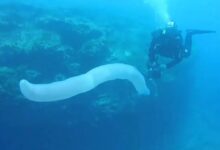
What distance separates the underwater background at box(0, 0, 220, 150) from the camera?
11086mm

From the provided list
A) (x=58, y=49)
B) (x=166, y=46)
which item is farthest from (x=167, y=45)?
(x=58, y=49)

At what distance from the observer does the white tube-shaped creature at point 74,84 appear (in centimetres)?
→ 875

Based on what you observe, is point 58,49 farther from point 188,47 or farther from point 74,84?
point 188,47

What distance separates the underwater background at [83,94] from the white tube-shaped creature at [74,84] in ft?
5.22

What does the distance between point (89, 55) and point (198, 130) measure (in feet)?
27.4

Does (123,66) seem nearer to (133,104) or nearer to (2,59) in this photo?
(133,104)

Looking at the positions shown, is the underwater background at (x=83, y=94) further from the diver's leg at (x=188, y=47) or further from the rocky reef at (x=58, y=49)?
the diver's leg at (x=188, y=47)

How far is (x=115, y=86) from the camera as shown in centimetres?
1162

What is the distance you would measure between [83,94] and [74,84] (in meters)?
2.29

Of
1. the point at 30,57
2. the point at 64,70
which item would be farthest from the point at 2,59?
the point at 64,70

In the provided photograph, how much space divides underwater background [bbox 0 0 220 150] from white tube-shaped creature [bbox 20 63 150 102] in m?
1.59

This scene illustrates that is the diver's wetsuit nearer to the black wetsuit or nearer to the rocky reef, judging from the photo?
the black wetsuit

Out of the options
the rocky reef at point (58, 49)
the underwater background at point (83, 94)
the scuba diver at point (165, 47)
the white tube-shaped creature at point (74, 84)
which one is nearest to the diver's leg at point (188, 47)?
the scuba diver at point (165, 47)

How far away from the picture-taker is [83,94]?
1130 cm
